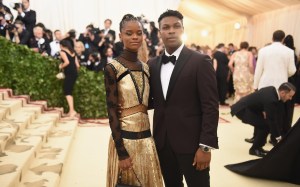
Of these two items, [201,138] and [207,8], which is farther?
[207,8]

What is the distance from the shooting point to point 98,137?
596cm

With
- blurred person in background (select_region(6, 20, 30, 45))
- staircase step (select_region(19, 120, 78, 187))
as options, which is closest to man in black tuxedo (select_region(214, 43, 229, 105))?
staircase step (select_region(19, 120, 78, 187))

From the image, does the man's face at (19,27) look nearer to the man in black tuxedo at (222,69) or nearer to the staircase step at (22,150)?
the staircase step at (22,150)

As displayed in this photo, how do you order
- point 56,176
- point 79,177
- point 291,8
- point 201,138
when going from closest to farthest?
point 201,138 < point 56,176 < point 79,177 < point 291,8

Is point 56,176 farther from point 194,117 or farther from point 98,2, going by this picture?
point 98,2

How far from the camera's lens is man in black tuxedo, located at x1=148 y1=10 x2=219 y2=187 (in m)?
2.00

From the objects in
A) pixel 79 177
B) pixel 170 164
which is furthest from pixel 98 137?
pixel 170 164

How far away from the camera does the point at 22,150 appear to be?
3.98m

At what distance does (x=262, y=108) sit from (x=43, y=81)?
4729mm

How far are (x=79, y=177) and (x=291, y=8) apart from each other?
420 inches

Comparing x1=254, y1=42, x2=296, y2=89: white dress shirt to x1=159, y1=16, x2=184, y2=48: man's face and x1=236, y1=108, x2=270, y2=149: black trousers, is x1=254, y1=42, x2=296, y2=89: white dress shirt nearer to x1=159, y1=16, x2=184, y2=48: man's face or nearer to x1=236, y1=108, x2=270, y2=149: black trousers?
x1=236, y1=108, x2=270, y2=149: black trousers

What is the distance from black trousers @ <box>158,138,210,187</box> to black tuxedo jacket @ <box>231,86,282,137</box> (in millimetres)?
2594

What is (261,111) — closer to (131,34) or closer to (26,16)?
(131,34)

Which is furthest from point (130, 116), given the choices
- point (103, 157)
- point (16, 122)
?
point (16, 122)
